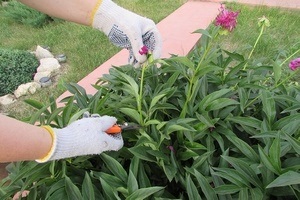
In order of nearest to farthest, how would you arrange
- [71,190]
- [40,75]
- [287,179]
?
[287,179]
[71,190]
[40,75]

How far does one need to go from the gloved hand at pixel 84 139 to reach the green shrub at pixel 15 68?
2196 mm

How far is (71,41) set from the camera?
12.5 ft

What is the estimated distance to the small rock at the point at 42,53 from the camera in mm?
3548

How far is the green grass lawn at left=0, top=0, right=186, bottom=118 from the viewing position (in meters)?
3.19

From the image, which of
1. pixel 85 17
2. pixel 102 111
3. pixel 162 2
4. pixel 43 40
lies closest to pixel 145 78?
pixel 102 111

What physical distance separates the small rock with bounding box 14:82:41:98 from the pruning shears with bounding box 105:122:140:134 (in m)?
2.01

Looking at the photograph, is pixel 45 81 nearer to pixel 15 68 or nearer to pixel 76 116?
pixel 15 68

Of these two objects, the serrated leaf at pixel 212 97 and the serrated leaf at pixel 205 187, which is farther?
the serrated leaf at pixel 212 97

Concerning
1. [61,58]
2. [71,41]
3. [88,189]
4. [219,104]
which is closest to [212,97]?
[219,104]

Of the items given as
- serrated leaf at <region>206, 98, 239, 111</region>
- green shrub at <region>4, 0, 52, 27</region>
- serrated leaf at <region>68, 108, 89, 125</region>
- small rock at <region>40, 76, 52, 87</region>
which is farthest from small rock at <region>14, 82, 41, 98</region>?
serrated leaf at <region>206, 98, 239, 111</region>

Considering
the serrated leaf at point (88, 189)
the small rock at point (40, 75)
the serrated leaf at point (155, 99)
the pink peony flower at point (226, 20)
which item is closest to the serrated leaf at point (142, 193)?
the serrated leaf at point (88, 189)

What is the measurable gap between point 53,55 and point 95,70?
77cm

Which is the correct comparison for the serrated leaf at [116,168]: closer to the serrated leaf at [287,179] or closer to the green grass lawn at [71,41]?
the serrated leaf at [287,179]

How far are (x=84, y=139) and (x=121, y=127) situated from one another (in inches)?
6.6
